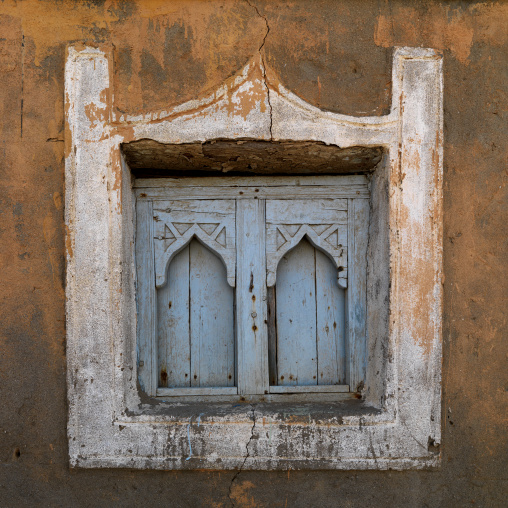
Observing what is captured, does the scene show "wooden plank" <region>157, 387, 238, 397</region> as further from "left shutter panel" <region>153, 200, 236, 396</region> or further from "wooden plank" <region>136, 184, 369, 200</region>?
"wooden plank" <region>136, 184, 369, 200</region>

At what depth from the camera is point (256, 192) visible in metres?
2.50

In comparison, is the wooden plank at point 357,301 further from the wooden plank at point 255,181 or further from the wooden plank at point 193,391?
the wooden plank at point 193,391

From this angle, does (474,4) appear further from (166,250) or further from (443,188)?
(166,250)

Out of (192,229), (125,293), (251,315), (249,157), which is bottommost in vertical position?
(251,315)

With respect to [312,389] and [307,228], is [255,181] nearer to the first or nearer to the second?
[307,228]

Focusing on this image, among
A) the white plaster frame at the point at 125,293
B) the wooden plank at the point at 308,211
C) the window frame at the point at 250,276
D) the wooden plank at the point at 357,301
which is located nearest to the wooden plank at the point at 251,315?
the window frame at the point at 250,276

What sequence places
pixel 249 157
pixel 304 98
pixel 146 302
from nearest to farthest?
pixel 304 98, pixel 249 157, pixel 146 302

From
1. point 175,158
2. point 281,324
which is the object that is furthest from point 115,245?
point 281,324

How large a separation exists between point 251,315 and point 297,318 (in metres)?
0.24

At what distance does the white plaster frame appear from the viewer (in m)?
2.19

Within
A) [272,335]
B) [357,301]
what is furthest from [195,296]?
[357,301]

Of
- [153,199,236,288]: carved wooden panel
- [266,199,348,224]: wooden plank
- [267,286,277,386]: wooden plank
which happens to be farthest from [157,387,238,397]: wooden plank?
[266,199,348,224]: wooden plank

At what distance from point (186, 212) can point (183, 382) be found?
83cm

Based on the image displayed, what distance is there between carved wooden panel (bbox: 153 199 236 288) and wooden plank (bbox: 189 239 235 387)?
0.09 meters
